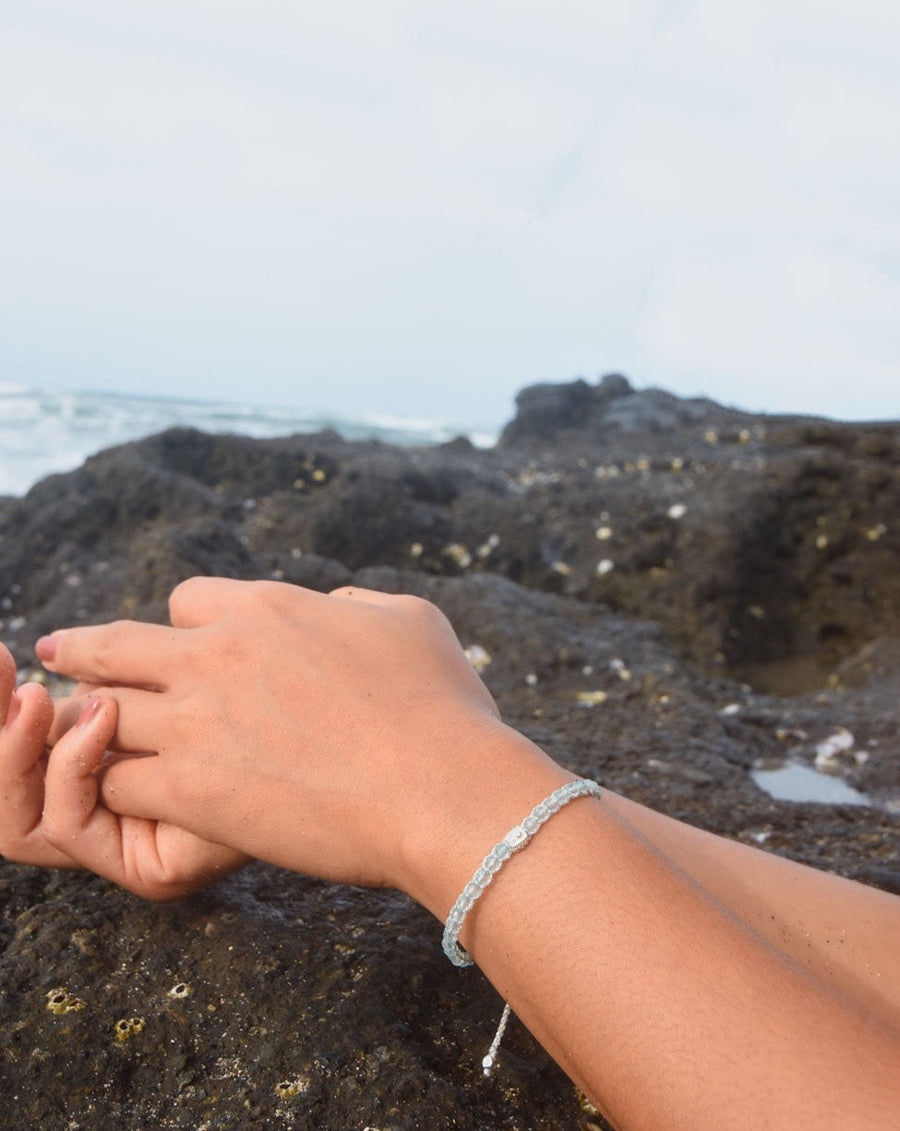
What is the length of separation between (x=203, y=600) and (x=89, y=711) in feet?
0.60

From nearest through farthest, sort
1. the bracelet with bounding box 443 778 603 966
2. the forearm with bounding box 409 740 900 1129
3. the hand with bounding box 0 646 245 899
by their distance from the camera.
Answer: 1. the forearm with bounding box 409 740 900 1129
2. the bracelet with bounding box 443 778 603 966
3. the hand with bounding box 0 646 245 899

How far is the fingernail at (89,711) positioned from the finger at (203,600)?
137 millimetres

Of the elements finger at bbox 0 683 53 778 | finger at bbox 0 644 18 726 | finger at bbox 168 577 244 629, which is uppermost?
finger at bbox 168 577 244 629

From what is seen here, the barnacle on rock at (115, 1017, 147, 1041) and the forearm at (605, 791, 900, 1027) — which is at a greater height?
the forearm at (605, 791, 900, 1027)

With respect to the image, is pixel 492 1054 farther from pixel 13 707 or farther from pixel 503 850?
pixel 13 707

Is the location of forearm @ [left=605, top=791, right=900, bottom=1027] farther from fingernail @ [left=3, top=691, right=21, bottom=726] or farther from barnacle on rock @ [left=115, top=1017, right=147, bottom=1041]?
fingernail @ [left=3, top=691, right=21, bottom=726]

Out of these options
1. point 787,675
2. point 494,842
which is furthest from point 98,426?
point 494,842

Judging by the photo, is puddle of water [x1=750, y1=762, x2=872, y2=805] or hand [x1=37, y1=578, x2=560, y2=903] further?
puddle of water [x1=750, y1=762, x2=872, y2=805]

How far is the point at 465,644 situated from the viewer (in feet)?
8.13

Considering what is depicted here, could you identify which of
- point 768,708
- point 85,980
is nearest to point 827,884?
point 85,980

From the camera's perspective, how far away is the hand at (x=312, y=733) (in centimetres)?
89

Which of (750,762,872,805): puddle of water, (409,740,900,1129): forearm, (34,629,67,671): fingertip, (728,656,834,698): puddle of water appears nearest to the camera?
(409,740,900,1129): forearm

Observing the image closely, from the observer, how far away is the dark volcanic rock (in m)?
0.95

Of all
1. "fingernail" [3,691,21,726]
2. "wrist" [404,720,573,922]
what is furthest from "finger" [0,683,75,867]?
"wrist" [404,720,573,922]
